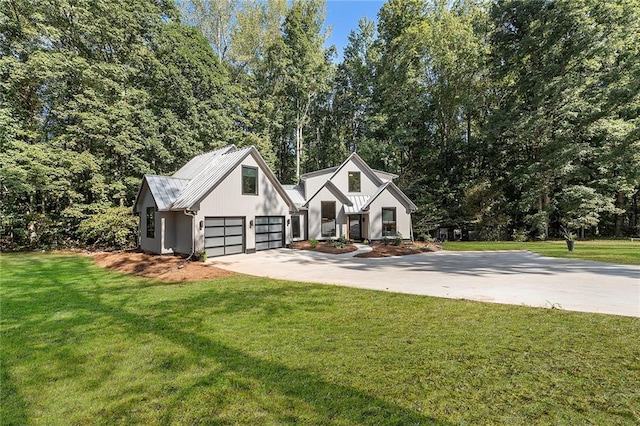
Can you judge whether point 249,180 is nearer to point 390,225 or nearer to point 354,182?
point 354,182

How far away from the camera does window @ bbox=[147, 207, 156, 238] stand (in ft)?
48.9

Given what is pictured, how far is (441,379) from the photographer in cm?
338

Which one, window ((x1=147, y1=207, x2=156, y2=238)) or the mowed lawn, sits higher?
window ((x1=147, y1=207, x2=156, y2=238))

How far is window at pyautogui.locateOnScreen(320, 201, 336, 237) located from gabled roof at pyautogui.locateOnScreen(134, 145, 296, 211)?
3.32 meters

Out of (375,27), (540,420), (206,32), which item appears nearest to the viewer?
(540,420)

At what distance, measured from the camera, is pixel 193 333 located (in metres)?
4.89

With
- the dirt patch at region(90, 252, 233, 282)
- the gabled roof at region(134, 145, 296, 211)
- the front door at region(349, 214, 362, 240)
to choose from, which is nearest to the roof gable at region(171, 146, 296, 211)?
the gabled roof at region(134, 145, 296, 211)

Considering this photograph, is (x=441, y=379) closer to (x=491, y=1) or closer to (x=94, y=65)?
(x=94, y=65)

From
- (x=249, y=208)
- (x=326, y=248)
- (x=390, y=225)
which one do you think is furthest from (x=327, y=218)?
(x=249, y=208)

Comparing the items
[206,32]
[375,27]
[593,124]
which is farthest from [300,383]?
[375,27]

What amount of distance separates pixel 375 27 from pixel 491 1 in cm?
1093

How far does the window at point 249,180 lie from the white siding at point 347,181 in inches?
275

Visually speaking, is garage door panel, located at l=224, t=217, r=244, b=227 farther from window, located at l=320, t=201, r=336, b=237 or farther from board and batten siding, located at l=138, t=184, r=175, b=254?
window, located at l=320, t=201, r=336, b=237

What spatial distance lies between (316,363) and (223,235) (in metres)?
12.1
